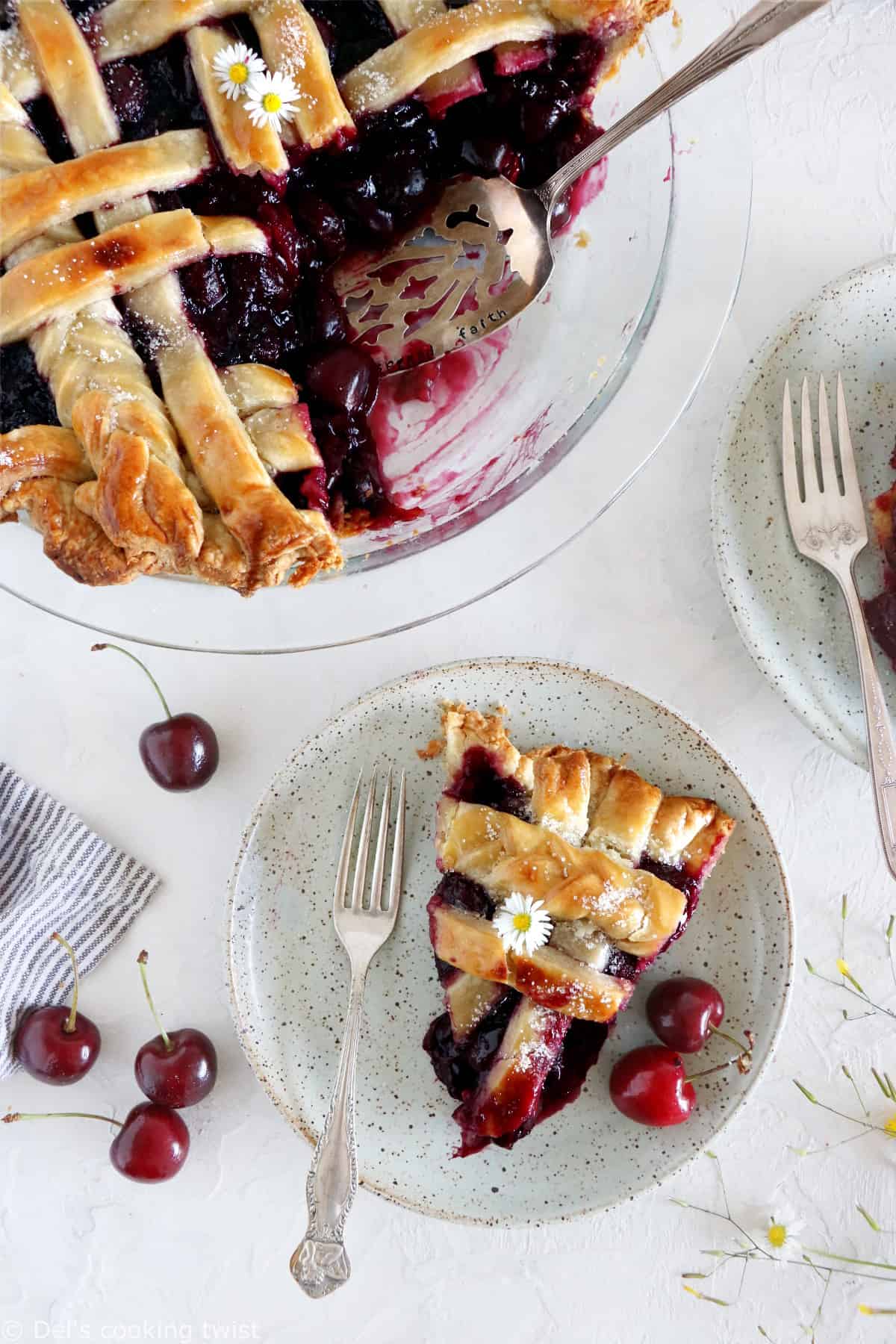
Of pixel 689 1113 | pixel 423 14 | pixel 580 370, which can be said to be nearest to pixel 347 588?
pixel 580 370

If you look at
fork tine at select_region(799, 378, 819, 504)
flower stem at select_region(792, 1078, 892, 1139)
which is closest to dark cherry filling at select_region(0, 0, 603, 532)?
fork tine at select_region(799, 378, 819, 504)

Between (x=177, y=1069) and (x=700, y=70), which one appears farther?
(x=177, y=1069)

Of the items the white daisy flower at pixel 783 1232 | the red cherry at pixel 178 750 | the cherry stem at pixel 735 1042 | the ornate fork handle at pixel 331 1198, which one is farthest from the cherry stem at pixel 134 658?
the white daisy flower at pixel 783 1232

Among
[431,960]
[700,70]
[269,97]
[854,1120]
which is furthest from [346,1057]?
[700,70]

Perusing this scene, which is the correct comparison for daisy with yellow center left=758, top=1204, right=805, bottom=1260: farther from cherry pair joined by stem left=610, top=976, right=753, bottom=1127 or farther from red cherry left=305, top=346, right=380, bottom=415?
red cherry left=305, top=346, right=380, bottom=415

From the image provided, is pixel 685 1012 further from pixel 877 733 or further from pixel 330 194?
pixel 330 194
